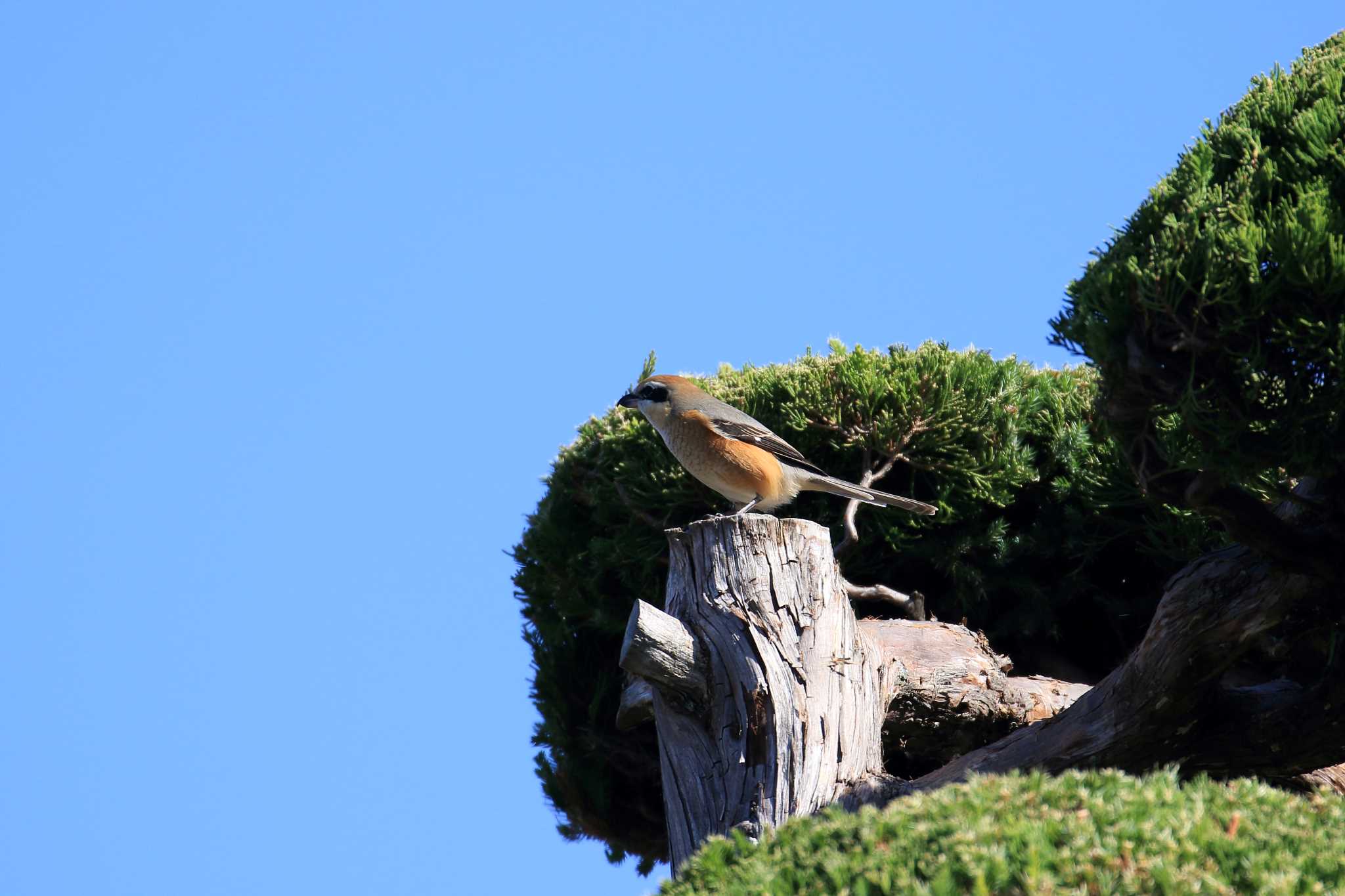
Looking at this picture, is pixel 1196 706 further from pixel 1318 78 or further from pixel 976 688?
pixel 1318 78

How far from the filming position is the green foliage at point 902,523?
306 inches

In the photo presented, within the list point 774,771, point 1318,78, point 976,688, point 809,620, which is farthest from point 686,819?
point 1318,78

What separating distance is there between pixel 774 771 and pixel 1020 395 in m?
3.45

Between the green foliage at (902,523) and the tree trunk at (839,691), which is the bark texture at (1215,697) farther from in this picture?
the green foliage at (902,523)

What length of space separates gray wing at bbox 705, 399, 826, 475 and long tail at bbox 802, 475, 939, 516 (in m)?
0.10

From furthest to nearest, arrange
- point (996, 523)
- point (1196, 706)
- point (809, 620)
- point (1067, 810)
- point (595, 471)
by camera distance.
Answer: point (595, 471) → point (996, 523) → point (809, 620) → point (1196, 706) → point (1067, 810)

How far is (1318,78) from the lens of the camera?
16.6 ft

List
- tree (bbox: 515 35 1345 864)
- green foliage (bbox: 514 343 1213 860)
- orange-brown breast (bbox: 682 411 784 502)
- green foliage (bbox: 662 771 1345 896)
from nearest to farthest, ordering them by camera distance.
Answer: green foliage (bbox: 662 771 1345 896)
tree (bbox: 515 35 1345 864)
orange-brown breast (bbox: 682 411 784 502)
green foliage (bbox: 514 343 1213 860)

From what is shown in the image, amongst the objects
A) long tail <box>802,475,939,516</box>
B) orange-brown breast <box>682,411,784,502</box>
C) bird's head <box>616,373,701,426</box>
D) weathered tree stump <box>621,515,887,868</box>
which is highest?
bird's head <box>616,373,701,426</box>

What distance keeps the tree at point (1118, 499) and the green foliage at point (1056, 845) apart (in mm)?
1576

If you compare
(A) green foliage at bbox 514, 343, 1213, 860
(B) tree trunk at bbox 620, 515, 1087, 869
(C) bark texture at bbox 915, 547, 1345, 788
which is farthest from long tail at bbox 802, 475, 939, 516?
(C) bark texture at bbox 915, 547, 1345, 788

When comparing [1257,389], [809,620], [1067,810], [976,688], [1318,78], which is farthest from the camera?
[976,688]

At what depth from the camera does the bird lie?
719 centimetres

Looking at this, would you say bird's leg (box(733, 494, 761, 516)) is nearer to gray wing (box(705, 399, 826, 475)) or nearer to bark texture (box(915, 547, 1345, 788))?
gray wing (box(705, 399, 826, 475))
